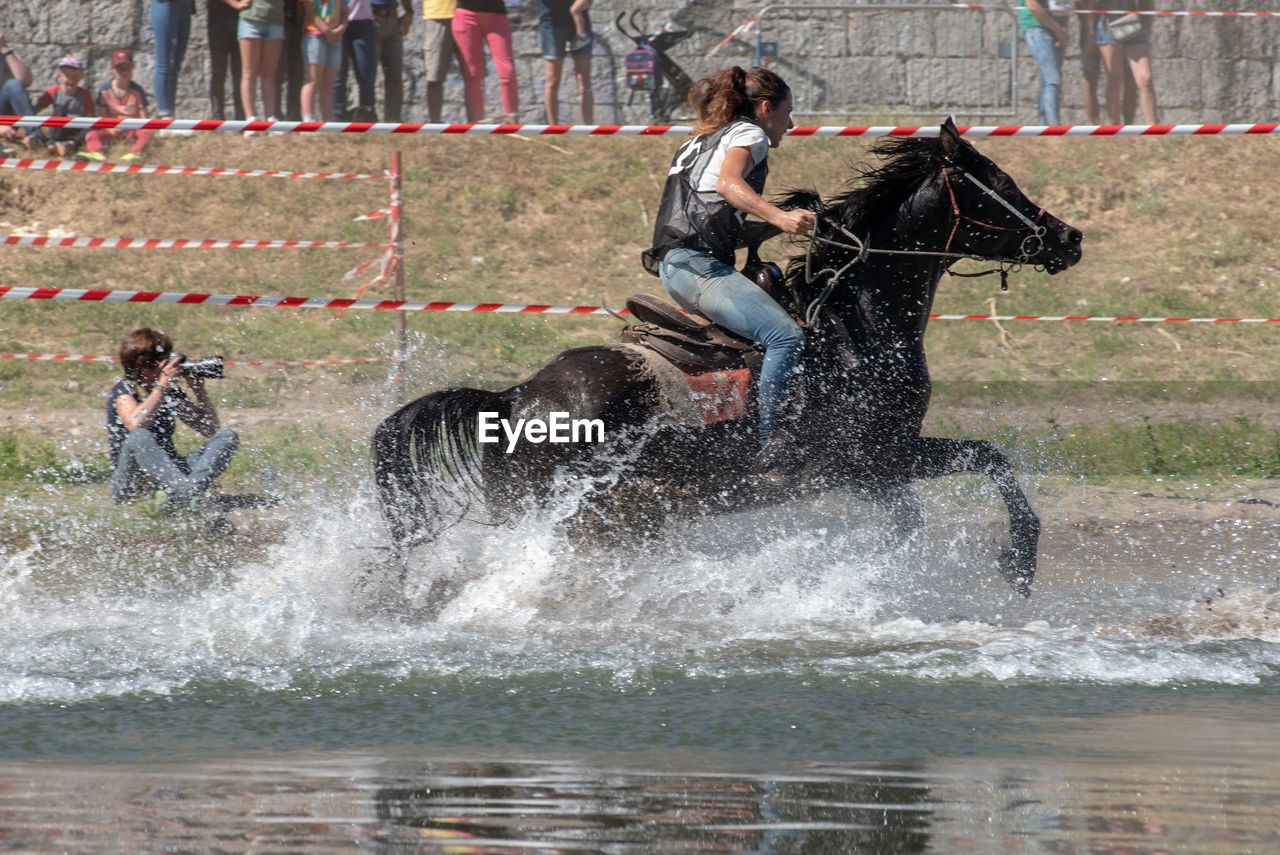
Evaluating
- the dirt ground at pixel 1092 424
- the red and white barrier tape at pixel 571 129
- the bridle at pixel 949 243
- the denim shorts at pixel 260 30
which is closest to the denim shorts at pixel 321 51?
the denim shorts at pixel 260 30

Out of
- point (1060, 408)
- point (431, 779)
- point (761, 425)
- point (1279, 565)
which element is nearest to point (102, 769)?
point (431, 779)

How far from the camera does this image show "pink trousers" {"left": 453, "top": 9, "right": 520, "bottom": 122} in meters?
15.4

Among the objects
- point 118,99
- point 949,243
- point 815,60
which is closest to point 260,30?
point 118,99

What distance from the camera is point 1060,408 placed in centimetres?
1248

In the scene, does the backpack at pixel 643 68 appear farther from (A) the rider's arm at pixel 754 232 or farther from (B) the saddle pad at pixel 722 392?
(B) the saddle pad at pixel 722 392

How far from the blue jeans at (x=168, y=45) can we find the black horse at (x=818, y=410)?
386 inches

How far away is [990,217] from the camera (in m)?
6.42

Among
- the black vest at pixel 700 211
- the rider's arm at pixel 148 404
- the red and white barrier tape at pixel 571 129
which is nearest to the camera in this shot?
the black vest at pixel 700 211

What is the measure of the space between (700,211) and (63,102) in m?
10.4

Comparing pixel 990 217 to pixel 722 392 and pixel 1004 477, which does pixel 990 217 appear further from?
pixel 722 392

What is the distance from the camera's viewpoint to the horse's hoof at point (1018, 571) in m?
6.50

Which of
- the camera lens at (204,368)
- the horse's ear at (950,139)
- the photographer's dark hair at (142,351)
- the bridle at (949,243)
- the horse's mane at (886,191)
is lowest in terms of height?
the camera lens at (204,368)

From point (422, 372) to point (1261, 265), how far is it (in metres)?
8.30

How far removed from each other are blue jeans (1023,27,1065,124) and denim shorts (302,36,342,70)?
7012mm
